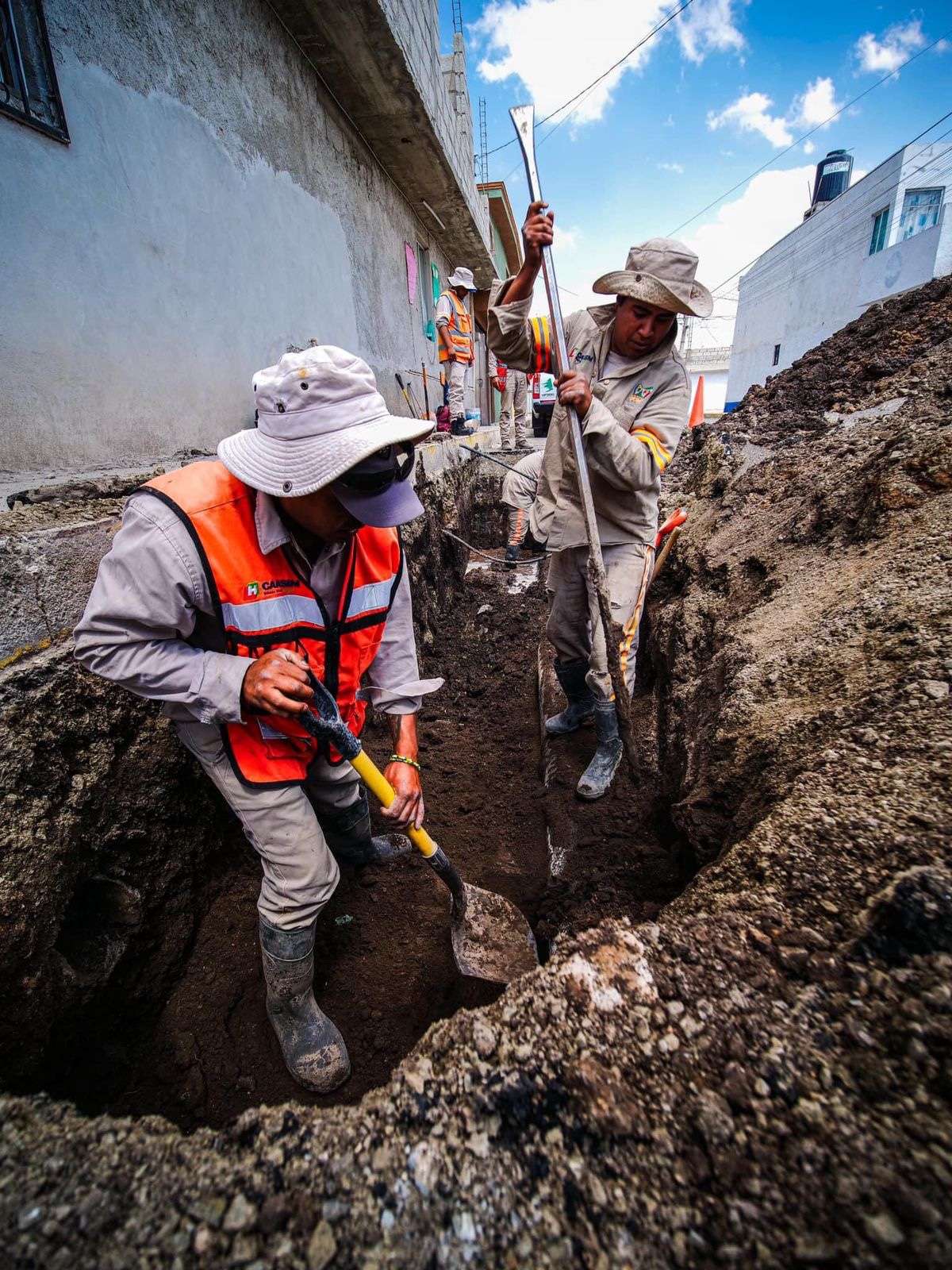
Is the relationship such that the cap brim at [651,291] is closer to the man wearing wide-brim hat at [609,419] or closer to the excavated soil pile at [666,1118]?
the man wearing wide-brim hat at [609,419]

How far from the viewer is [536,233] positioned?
2.84m

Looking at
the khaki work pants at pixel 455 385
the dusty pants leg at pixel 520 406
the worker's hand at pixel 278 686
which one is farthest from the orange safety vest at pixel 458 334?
the worker's hand at pixel 278 686

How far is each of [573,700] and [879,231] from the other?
21.5 metres

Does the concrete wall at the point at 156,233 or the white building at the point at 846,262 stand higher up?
the white building at the point at 846,262

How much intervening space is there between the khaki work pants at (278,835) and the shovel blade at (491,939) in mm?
708

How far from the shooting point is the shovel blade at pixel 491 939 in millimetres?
2152

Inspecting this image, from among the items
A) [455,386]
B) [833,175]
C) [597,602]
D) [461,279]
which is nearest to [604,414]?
[597,602]

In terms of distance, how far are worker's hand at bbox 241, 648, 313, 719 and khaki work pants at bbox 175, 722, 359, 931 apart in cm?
30

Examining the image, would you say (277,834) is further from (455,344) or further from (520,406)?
(520,406)

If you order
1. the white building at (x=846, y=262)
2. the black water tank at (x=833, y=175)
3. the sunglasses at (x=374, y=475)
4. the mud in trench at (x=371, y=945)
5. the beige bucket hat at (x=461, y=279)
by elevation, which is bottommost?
the mud in trench at (x=371, y=945)

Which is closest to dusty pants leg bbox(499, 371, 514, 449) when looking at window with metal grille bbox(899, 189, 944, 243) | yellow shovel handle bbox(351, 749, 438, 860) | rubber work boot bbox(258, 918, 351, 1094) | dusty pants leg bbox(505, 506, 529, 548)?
dusty pants leg bbox(505, 506, 529, 548)

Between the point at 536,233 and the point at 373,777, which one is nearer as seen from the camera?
the point at 373,777

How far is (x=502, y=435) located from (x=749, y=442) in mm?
7778

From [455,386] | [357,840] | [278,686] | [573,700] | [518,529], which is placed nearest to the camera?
[278,686]
